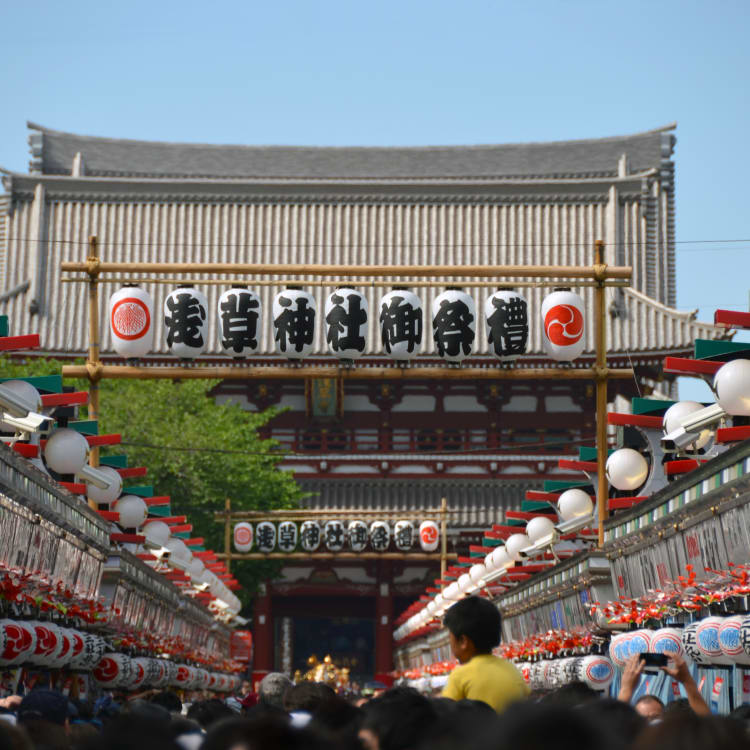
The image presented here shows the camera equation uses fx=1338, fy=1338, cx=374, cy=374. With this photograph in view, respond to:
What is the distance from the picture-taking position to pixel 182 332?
19359mm

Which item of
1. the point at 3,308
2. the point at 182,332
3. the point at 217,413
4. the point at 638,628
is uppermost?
the point at 3,308

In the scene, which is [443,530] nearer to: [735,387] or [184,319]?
[184,319]

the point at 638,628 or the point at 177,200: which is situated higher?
the point at 177,200

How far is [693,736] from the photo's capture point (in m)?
3.28

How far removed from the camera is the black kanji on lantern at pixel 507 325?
19062 mm

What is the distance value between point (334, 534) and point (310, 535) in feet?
2.50

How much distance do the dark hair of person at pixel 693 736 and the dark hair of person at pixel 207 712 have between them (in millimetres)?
4792

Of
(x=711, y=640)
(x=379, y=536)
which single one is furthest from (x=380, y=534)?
(x=711, y=640)

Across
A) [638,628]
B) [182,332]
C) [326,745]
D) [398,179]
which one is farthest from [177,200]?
[326,745]

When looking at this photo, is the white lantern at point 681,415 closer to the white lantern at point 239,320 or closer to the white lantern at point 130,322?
the white lantern at point 239,320

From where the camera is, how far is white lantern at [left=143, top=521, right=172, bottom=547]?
872 inches

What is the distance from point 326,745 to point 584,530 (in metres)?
16.1

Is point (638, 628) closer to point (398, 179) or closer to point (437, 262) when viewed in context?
point (437, 262)

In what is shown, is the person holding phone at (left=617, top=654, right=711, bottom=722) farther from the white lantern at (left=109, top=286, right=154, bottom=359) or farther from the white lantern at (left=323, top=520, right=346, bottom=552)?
the white lantern at (left=323, top=520, right=346, bottom=552)
